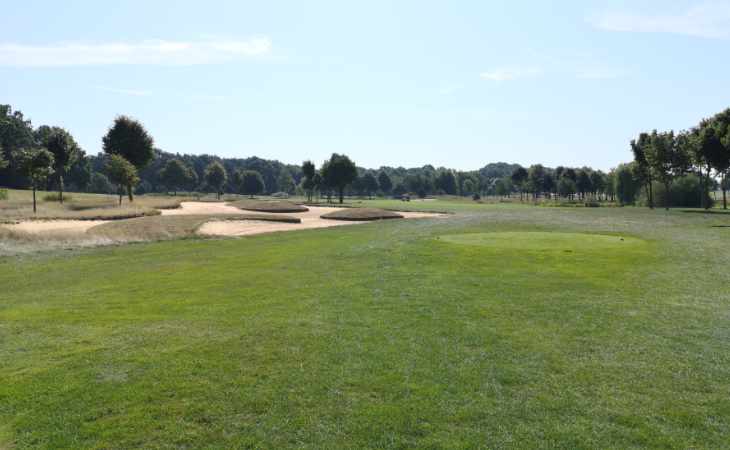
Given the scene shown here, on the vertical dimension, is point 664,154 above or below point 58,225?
above

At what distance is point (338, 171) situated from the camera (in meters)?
126

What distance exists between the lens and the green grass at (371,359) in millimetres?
7355

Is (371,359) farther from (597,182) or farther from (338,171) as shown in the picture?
(597,182)

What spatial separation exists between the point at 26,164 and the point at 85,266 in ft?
127

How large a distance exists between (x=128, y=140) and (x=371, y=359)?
81.6m

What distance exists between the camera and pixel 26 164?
53875 millimetres

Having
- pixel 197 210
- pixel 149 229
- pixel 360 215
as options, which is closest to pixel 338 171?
pixel 197 210

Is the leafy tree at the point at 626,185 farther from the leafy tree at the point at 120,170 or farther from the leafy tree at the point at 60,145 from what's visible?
the leafy tree at the point at 60,145

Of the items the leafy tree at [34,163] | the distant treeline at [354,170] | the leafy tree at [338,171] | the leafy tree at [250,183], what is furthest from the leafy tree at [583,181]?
the leafy tree at [34,163]

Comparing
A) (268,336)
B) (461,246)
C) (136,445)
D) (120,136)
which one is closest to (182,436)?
(136,445)

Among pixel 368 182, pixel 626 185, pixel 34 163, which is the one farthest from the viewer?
pixel 368 182

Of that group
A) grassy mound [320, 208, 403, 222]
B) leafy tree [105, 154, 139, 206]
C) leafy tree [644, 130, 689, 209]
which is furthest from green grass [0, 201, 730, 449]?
leafy tree [644, 130, 689, 209]

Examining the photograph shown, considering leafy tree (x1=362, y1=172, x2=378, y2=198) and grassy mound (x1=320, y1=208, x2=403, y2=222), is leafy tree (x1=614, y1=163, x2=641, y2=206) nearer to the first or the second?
grassy mound (x1=320, y1=208, x2=403, y2=222)

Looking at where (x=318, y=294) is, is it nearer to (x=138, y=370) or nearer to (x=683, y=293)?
(x=138, y=370)
